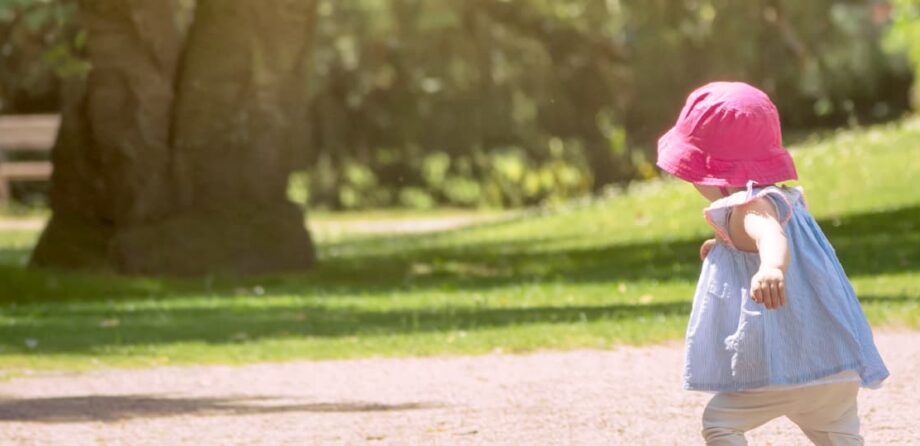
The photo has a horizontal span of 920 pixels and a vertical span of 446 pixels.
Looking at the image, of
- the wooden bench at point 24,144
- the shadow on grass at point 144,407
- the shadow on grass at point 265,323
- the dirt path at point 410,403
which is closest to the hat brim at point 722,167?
the dirt path at point 410,403

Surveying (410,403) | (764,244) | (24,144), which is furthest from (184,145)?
(764,244)

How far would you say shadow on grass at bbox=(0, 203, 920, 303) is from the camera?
17.0m

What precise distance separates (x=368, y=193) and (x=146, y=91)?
49.8 ft

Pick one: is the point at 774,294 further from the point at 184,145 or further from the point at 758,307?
the point at 184,145

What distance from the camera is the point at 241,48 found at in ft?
60.8

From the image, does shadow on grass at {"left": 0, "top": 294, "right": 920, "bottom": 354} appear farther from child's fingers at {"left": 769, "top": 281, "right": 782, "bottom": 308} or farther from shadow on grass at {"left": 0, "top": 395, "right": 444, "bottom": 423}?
child's fingers at {"left": 769, "top": 281, "right": 782, "bottom": 308}

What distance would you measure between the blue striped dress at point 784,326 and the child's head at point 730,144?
0.07 meters

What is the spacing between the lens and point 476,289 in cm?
1652

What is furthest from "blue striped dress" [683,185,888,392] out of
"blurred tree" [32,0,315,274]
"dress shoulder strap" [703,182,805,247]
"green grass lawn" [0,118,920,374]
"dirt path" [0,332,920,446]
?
"blurred tree" [32,0,315,274]

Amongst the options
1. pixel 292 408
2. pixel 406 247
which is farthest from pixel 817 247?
pixel 406 247

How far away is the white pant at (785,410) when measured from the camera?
5.74 meters

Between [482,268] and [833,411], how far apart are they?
13.7 m

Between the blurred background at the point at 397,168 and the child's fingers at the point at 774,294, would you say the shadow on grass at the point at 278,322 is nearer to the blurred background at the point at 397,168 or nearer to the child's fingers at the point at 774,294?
the blurred background at the point at 397,168

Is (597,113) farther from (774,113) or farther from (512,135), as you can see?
(774,113)
